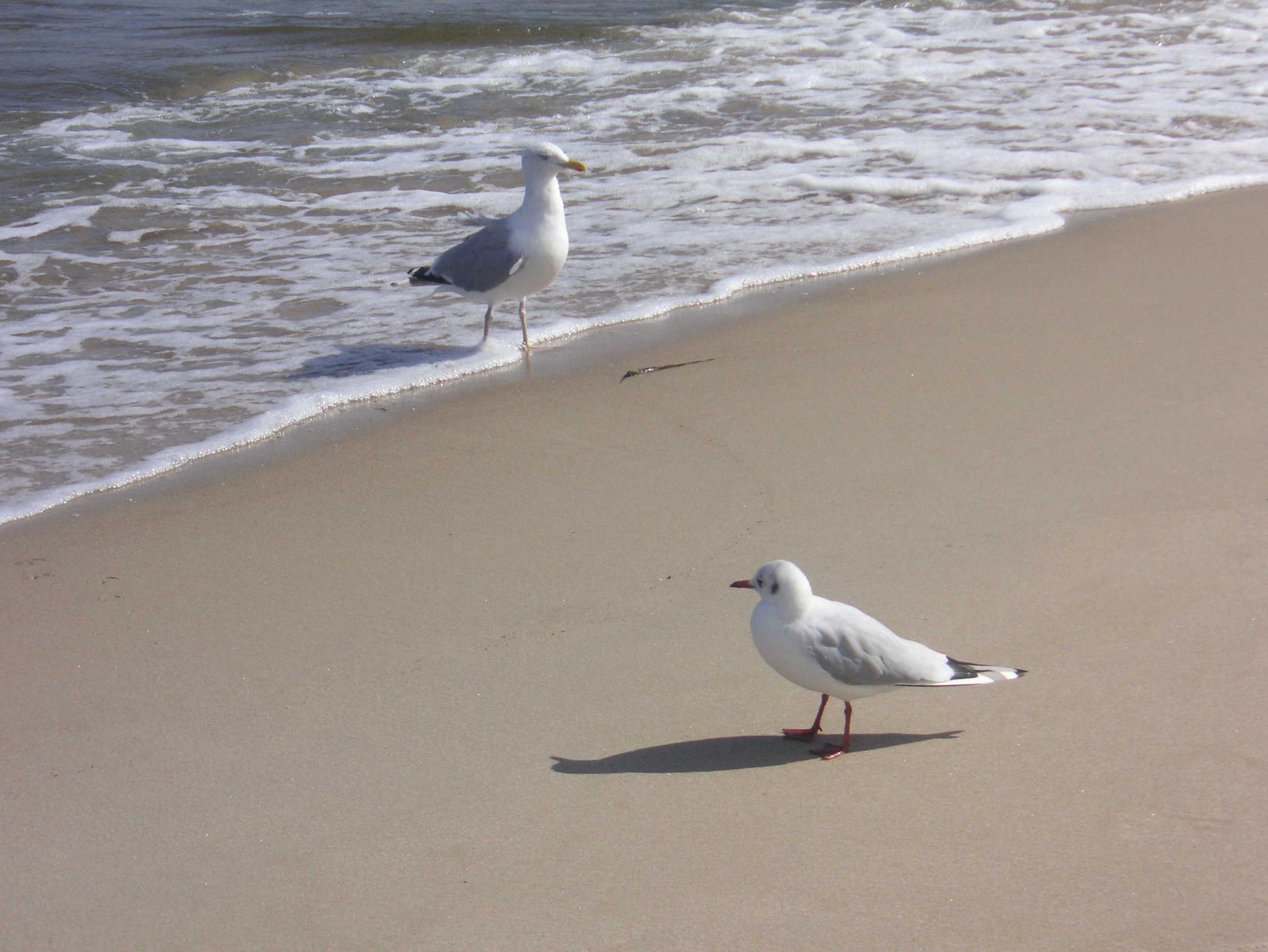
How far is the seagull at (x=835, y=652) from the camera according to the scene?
115 inches

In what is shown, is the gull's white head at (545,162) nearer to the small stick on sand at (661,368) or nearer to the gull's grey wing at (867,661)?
the small stick on sand at (661,368)

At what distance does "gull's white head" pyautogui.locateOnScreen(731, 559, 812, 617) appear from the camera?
2963 mm

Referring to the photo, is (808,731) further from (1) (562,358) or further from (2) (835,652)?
(1) (562,358)

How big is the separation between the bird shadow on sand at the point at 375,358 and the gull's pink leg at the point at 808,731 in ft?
9.93

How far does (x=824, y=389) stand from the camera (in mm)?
5094

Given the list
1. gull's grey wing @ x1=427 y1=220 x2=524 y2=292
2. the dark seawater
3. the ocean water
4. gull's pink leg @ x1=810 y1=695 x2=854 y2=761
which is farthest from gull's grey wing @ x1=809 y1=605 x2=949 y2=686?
the dark seawater

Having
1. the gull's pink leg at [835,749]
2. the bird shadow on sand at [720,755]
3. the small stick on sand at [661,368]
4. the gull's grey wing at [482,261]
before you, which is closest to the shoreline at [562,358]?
the small stick on sand at [661,368]

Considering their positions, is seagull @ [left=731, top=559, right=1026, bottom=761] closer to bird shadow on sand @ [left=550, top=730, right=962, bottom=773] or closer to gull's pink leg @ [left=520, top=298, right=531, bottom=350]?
bird shadow on sand @ [left=550, top=730, right=962, bottom=773]

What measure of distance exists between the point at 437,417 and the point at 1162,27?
977cm

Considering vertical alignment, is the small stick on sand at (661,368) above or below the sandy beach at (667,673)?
above

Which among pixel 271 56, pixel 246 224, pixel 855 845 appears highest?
pixel 271 56

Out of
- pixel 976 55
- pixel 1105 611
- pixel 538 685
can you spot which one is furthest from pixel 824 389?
pixel 976 55

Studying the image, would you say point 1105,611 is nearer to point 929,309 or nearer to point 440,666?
point 440,666

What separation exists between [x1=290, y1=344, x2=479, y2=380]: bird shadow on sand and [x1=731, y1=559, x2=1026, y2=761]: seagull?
3011 mm
